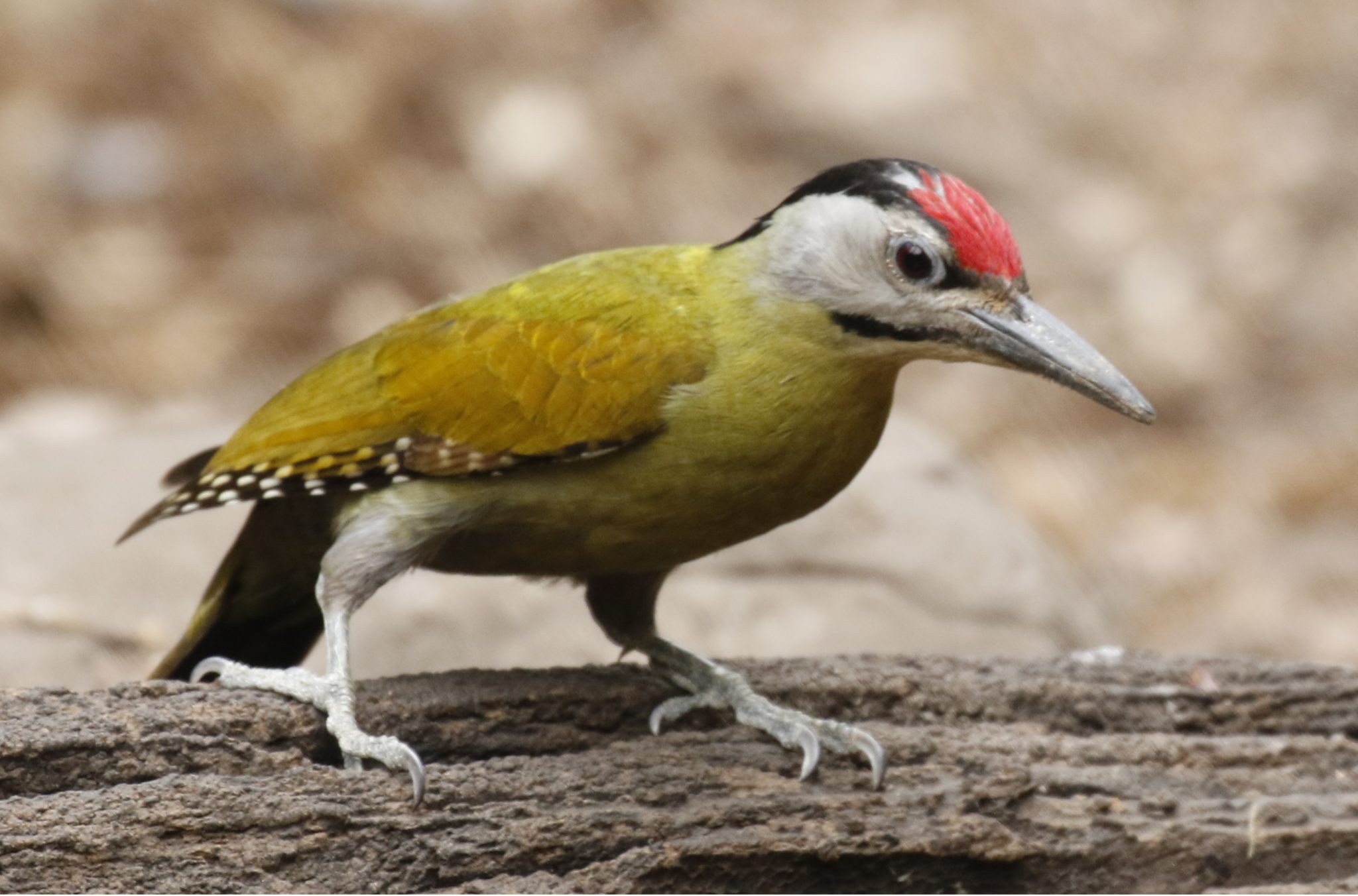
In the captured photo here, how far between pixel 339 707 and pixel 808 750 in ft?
3.65

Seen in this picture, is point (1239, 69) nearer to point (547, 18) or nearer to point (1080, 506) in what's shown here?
point (1080, 506)

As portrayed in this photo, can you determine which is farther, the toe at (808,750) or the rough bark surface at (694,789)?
the toe at (808,750)

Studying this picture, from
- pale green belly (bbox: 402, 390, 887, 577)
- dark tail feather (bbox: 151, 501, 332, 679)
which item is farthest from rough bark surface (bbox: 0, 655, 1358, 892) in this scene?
dark tail feather (bbox: 151, 501, 332, 679)

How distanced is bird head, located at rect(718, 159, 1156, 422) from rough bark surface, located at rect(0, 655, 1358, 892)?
40.3 inches

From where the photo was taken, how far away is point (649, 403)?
4117 mm

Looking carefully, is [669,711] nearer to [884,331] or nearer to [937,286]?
[884,331]

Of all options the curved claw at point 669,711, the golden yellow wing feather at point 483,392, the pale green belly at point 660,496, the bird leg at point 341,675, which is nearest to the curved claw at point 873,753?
the curved claw at point 669,711

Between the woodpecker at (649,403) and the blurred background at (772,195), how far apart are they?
3.73m

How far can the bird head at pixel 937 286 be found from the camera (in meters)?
3.99

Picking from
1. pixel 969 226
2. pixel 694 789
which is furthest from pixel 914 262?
pixel 694 789

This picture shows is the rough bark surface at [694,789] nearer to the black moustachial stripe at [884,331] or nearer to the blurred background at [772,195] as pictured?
the black moustachial stripe at [884,331]

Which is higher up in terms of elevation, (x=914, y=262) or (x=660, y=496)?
(x=914, y=262)

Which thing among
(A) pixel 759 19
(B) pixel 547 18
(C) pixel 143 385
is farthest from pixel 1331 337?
(C) pixel 143 385

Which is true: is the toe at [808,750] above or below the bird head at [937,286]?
below
